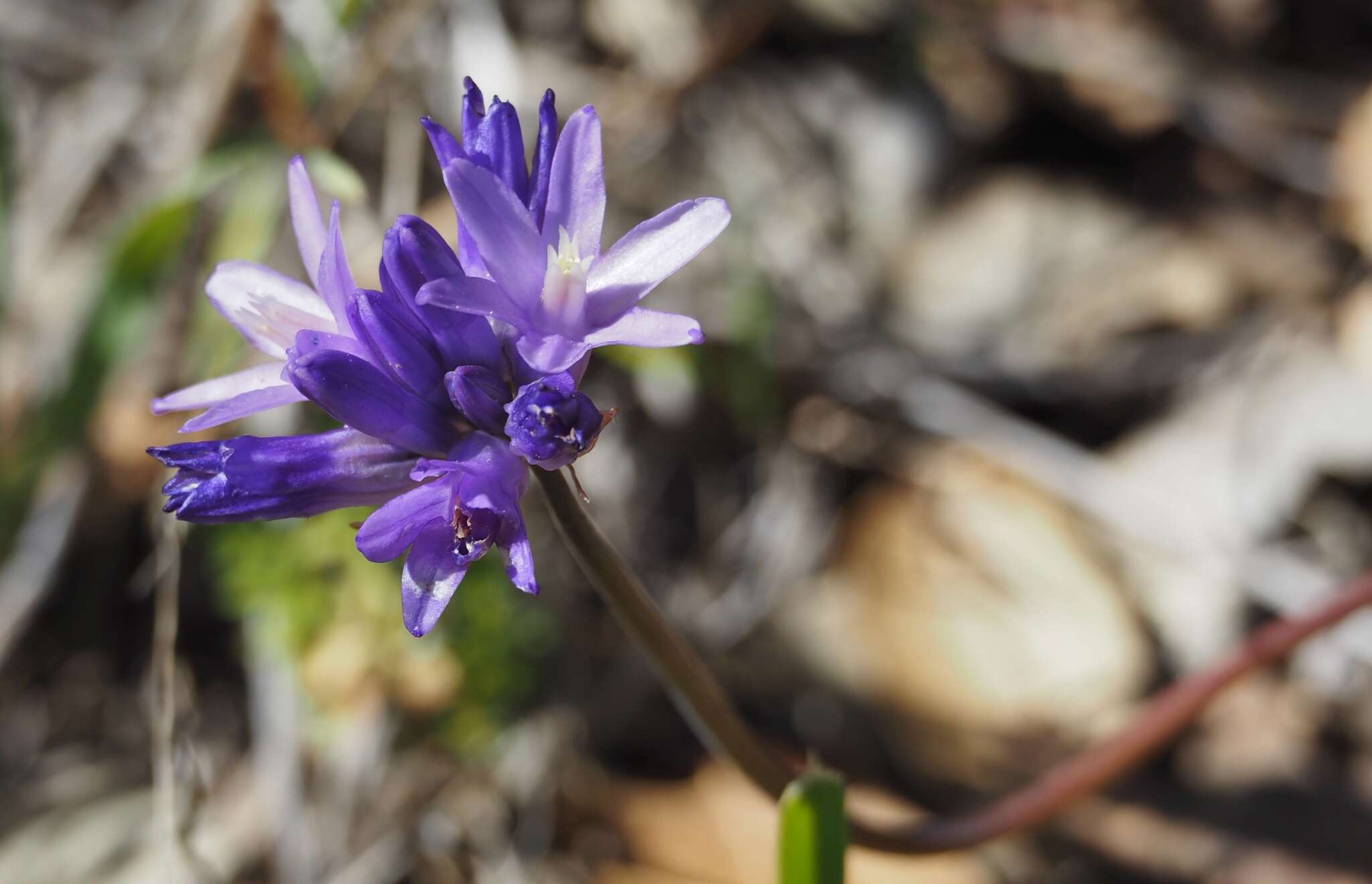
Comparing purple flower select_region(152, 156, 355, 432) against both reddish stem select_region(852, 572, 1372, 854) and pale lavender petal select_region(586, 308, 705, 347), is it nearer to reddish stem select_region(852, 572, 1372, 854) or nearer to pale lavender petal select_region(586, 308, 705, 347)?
pale lavender petal select_region(586, 308, 705, 347)

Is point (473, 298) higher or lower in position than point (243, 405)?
higher

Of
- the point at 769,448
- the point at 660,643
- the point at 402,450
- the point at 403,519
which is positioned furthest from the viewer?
the point at 769,448

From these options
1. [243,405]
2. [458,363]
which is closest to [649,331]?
[458,363]

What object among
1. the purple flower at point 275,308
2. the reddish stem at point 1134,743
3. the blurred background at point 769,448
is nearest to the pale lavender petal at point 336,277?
the purple flower at point 275,308

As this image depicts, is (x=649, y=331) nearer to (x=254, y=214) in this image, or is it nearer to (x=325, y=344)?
(x=325, y=344)

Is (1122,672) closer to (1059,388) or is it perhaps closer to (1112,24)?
(1059,388)

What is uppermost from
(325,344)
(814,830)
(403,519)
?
(325,344)
